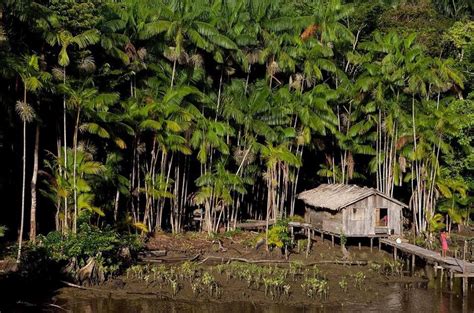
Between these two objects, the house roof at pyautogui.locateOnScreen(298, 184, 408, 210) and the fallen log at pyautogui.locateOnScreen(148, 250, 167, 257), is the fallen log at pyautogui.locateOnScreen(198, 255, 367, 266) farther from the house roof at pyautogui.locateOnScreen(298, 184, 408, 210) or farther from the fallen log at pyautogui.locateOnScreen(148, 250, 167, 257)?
the house roof at pyautogui.locateOnScreen(298, 184, 408, 210)

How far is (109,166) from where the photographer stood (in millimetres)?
32438

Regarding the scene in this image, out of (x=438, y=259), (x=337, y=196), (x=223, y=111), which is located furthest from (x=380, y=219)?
(x=223, y=111)

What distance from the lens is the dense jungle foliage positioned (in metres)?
30.2

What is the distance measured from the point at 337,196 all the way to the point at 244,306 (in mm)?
13136

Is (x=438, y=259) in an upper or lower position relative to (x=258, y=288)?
upper

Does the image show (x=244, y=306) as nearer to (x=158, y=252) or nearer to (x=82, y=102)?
(x=158, y=252)

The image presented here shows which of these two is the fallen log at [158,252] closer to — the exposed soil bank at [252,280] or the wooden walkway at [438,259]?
the exposed soil bank at [252,280]

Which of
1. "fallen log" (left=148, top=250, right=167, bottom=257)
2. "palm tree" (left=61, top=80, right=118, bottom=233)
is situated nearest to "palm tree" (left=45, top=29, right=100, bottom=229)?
"palm tree" (left=61, top=80, right=118, bottom=233)

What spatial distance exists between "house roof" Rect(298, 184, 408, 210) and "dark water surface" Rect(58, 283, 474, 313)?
886 centimetres

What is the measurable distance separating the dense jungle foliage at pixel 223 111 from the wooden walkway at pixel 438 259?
5913 millimetres

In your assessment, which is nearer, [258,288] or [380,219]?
[258,288]

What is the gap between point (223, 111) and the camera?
37.0 metres

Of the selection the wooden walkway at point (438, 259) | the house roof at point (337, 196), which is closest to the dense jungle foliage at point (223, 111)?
the house roof at point (337, 196)

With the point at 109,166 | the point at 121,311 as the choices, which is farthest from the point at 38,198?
the point at 121,311
